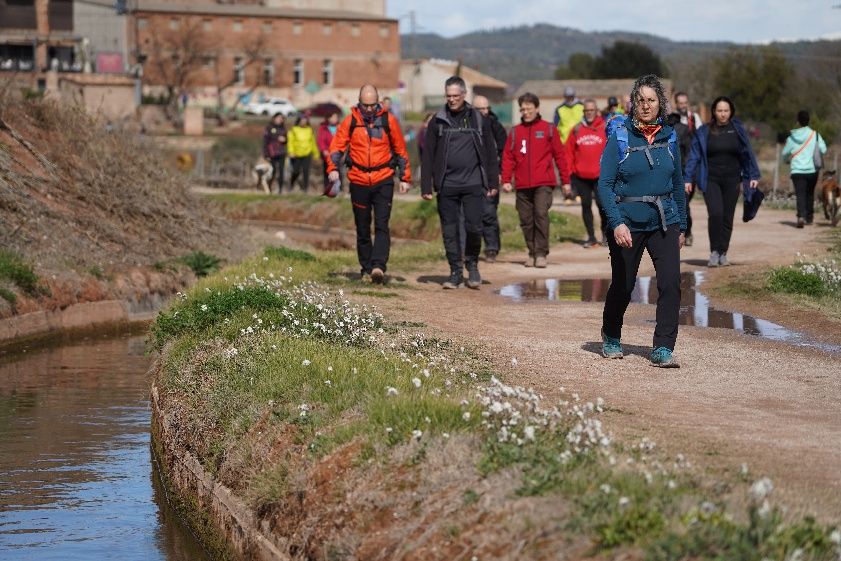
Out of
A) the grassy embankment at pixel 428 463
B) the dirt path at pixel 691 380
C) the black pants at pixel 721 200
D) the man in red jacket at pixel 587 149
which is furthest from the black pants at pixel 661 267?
the man in red jacket at pixel 587 149

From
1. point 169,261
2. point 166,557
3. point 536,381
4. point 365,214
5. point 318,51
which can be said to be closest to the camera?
point 166,557

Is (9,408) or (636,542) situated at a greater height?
(636,542)

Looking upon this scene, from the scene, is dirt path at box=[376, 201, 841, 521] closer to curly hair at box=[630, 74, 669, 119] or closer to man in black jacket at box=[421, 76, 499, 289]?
man in black jacket at box=[421, 76, 499, 289]

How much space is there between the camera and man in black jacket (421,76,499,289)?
52.4 ft

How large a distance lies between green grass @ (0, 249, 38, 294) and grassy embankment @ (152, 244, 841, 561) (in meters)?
6.96

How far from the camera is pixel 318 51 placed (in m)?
112

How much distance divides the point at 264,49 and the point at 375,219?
92.7 m

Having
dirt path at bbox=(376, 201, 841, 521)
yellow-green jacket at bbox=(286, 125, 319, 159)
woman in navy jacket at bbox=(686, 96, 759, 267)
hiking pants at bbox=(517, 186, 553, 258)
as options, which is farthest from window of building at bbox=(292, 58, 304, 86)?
dirt path at bbox=(376, 201, 841, 521)

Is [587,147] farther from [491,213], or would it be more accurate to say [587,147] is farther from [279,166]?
[279,166]

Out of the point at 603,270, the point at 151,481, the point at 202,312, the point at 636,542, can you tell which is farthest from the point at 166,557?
the point at 603,270

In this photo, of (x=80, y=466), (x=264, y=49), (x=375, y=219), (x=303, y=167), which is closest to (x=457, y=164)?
(x=375, y=219)

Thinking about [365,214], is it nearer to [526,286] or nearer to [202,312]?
[526,286]

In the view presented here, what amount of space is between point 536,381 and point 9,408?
5683mm

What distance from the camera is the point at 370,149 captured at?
1580cm
